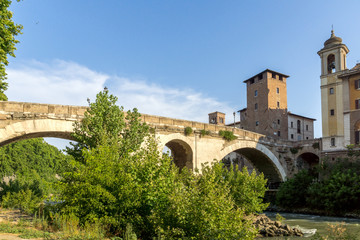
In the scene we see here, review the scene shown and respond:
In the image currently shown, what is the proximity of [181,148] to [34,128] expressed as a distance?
1318 cm

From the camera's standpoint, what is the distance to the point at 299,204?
33.6m

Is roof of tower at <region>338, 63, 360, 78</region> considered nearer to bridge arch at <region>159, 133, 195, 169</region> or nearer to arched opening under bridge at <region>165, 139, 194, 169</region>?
bridge arch at <region>159, 133, 195, 169</region>

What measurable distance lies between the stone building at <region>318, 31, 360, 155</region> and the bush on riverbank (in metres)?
3.17

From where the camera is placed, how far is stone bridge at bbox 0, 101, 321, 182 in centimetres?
1855

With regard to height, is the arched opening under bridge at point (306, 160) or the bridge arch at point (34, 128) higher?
the bridge arch at point (34, 128)

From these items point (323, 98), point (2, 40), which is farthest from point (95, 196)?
point (323, 98)

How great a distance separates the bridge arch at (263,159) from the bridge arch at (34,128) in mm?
17680

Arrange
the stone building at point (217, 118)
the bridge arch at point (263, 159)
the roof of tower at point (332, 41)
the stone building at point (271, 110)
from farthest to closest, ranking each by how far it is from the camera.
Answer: the stone building at point (217, 118) < the stone building at point (271, 110) < the roof of tower at point (332, 41) < the bridge arch at point (263, 159)

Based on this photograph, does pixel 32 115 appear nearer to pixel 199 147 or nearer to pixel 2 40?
pixel 2 40

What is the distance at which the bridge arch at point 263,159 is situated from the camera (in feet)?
109

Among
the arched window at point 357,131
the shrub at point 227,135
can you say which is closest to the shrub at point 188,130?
the shrub at point 227,135

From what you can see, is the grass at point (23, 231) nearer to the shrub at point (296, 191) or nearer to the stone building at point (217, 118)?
the shrub at point (296, 191)

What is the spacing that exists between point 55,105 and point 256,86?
41780mm

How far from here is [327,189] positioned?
1142 inches
